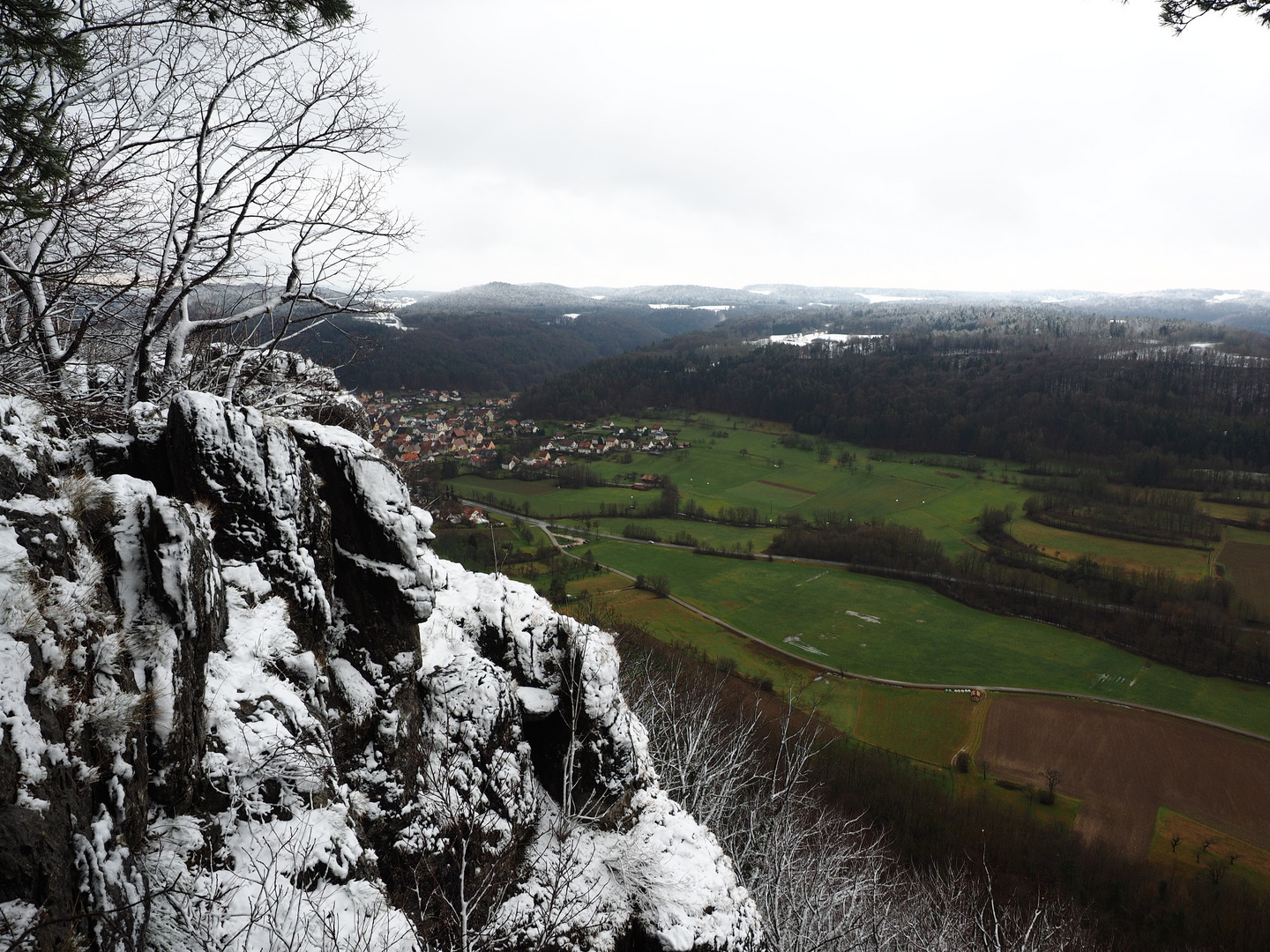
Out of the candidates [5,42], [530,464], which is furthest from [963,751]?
[530,464]

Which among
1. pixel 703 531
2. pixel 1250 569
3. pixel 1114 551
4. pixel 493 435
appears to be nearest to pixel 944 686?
pixel 703 531

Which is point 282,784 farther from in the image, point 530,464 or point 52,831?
point 530,464

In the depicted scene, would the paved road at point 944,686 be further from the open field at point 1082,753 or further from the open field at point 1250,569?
the open field at point 1250,569

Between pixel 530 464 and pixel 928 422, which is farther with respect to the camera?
pixel 928 422

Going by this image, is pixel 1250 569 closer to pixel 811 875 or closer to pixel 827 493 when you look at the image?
pixel 827 493

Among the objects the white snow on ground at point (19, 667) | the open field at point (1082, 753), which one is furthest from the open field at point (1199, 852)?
the white snow on ground at point (19, 667)
